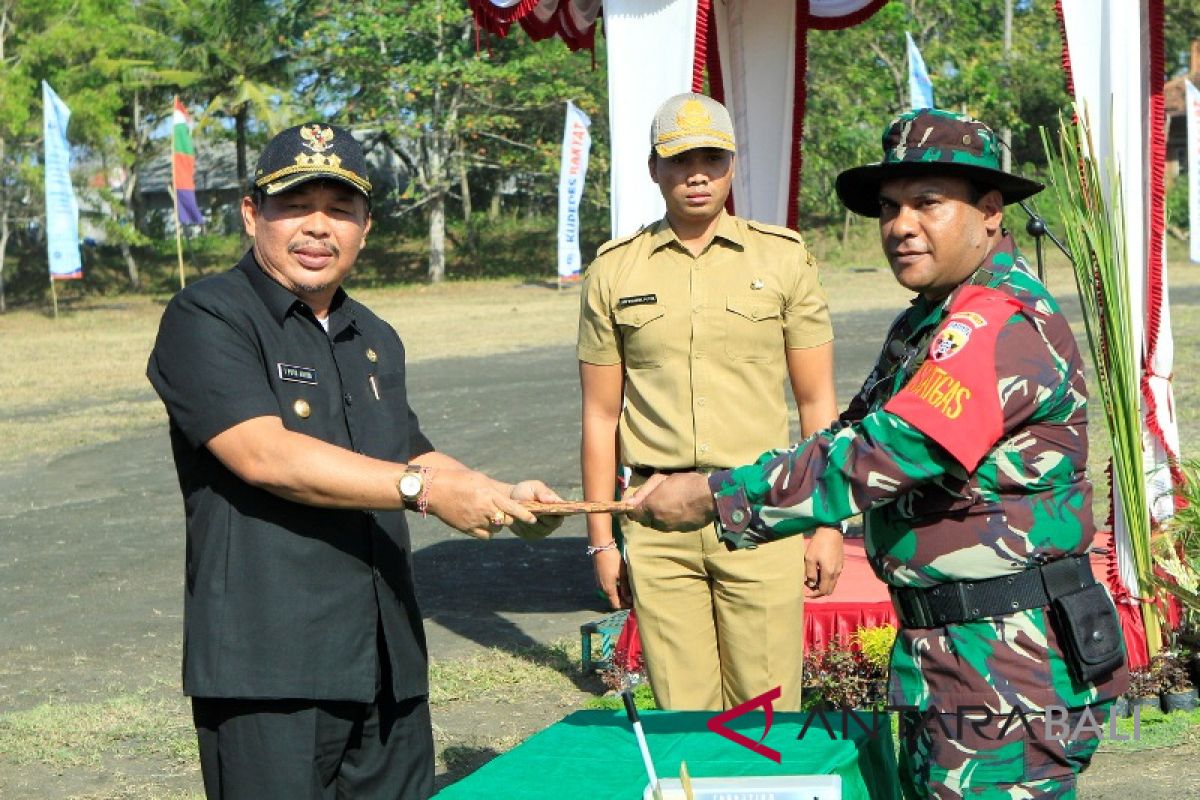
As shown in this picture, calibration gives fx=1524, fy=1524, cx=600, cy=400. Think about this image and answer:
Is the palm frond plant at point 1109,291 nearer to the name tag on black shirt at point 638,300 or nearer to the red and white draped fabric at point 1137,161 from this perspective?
the red and white draped fabric at point 1137,161

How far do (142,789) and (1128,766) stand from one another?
3422mm

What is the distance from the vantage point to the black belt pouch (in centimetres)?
269

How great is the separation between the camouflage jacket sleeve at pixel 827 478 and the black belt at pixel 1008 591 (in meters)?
0.21

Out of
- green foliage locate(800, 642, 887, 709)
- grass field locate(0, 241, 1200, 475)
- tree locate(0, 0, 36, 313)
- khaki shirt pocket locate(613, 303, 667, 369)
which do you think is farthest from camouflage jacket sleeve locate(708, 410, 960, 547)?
tree locate(0, 0, 36, 313)

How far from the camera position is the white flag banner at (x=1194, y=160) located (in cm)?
2222

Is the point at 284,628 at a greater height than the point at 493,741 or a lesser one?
greater

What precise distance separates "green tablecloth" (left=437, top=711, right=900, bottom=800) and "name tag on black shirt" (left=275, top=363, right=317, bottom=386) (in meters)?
0.84

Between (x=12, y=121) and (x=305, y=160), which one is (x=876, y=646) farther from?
(x=12, y=121)

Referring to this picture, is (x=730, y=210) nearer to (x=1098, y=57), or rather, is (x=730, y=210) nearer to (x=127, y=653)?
(x=1098, y=57)

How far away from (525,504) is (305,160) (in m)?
0.82

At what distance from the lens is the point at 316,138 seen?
3062mm

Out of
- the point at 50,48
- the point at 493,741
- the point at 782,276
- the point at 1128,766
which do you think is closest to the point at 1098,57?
the point at 782,276

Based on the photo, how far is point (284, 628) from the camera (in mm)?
2957

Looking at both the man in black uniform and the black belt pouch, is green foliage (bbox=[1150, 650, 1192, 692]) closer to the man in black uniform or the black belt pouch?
the black belt pouch
